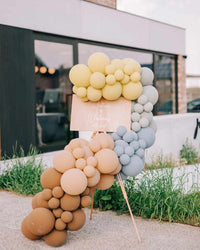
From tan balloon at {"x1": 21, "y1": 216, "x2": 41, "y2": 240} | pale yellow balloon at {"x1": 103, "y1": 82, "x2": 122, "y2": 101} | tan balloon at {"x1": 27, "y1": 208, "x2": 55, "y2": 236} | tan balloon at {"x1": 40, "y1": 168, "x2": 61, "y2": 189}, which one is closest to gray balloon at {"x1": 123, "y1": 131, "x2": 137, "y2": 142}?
pale yellow balloon at {"x1": 103, "y1": 82, "x2": 122, "y2": 101}

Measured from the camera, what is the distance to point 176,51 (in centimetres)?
1177

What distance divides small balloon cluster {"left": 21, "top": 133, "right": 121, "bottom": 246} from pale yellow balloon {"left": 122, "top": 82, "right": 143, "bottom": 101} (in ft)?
1.94

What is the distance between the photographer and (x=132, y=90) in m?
3.38

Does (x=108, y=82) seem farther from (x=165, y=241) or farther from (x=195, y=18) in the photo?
(x=195, y=18)

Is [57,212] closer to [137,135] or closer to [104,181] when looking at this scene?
[104,181]

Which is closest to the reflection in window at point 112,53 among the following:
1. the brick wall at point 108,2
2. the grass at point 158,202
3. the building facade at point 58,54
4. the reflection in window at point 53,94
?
the building facade at point 58,54

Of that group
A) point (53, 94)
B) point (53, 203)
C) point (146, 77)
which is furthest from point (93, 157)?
point (53, 94)

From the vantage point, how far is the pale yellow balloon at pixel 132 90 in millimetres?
3383

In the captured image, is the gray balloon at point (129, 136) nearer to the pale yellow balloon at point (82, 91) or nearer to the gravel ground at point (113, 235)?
the pale yellow balloon at point (82, 91)

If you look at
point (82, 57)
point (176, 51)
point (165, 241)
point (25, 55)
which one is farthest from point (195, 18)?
point (165, 241)

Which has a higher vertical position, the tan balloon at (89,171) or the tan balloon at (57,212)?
the tan balloon at (89,171)

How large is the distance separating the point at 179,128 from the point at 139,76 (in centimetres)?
488

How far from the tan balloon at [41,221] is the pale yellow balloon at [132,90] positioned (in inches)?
51.7

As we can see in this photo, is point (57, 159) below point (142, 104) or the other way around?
below
